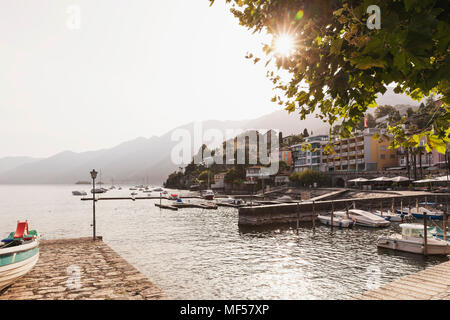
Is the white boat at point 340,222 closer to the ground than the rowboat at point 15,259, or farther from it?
closer to the ground

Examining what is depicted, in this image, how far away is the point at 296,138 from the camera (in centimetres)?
16975

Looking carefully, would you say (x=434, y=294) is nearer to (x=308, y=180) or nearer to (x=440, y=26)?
(x=440, y=26)

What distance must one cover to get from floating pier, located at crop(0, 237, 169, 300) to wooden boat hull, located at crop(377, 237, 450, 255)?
23113mm

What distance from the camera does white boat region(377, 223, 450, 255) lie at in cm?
2614

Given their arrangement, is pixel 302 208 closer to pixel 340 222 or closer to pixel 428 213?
pixel 340 222

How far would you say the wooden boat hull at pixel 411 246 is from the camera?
85.7ft

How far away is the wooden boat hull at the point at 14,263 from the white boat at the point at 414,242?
27.9 m

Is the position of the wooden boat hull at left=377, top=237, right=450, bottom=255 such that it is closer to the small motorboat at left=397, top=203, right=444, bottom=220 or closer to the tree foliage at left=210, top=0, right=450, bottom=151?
the small motorboat at left=397, top=203, right=444, bottom=220

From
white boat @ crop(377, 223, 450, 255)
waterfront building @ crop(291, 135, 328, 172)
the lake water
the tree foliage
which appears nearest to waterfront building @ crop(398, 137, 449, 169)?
waterfront building @ crop(291, 135, 328, 172)

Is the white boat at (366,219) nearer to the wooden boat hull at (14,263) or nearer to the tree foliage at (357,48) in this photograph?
the tree foliage at (357,48)

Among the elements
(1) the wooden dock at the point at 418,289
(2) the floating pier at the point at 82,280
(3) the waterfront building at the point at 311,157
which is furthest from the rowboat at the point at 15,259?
(3) the waterfront building at the point at 311,157

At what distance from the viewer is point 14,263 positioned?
1268 centimetres
